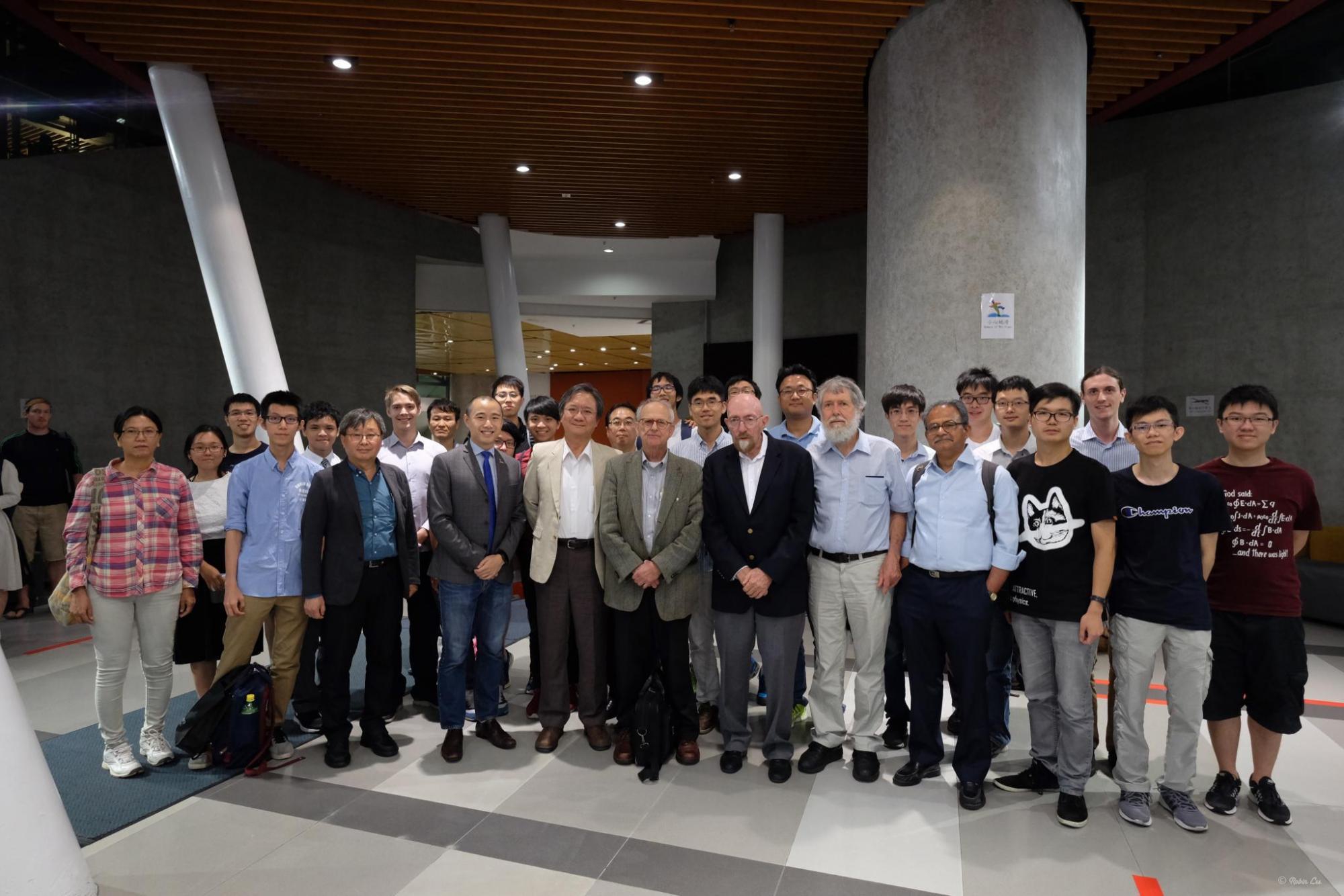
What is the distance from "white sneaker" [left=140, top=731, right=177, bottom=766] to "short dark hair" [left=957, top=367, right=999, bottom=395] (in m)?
4.38

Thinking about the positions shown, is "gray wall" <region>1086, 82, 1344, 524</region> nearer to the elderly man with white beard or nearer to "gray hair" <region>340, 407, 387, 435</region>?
the elderly man with white beard

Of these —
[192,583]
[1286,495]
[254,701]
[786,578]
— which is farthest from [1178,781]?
[192,583]

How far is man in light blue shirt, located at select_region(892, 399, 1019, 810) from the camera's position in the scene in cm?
311

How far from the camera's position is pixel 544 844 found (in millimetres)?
2828

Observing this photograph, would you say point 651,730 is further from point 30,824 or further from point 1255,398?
point 1255,398

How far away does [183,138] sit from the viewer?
243 inches

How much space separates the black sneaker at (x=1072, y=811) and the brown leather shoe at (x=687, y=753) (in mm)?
1507

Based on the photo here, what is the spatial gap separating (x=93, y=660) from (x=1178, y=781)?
641cm

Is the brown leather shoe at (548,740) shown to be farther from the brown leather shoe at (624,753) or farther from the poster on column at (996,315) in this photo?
the poster on column at (996,315)

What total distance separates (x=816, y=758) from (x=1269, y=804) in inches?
69.2

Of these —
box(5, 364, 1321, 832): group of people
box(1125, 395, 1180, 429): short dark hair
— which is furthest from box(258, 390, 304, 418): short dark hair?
box(1125, 395, 1180, 429): short dark hair

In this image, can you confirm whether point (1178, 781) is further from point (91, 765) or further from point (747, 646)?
point (91, 765)

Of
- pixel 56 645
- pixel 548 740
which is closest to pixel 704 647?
pixel 548 740

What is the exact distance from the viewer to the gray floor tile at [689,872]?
2545mm
